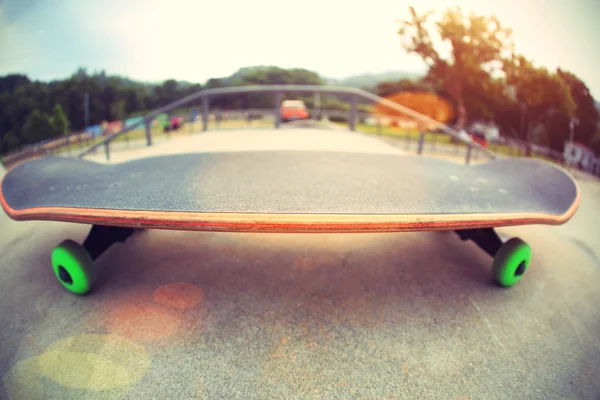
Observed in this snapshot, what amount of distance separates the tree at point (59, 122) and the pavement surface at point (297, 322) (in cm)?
108

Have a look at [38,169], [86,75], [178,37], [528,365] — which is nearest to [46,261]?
[38,169]

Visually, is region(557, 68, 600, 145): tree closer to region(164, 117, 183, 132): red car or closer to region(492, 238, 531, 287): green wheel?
region(492, 238, 531, 287): green wheel

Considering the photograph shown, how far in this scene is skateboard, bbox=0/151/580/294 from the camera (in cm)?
145

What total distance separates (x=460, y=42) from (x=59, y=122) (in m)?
3.64

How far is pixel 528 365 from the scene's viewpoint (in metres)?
1.43

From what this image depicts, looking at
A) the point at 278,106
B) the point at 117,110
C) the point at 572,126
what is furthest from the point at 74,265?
the point at 572,126

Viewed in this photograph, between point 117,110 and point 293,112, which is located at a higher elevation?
point 117,110

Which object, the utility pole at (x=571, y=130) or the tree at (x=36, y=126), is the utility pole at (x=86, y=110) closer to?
the tree at (x=36, y=126)

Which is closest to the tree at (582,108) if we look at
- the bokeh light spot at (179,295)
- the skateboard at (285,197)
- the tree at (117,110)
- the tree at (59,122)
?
the skateboard at (285,197)

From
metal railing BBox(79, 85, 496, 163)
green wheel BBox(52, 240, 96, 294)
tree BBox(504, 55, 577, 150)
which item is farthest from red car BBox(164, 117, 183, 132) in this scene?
tree BBox(504, 55, 577, 150)

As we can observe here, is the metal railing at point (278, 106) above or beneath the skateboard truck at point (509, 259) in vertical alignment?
above

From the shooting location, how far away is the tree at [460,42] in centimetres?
227

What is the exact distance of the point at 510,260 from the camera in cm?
191

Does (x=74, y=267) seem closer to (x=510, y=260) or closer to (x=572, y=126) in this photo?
→ (x=510, y=260)
